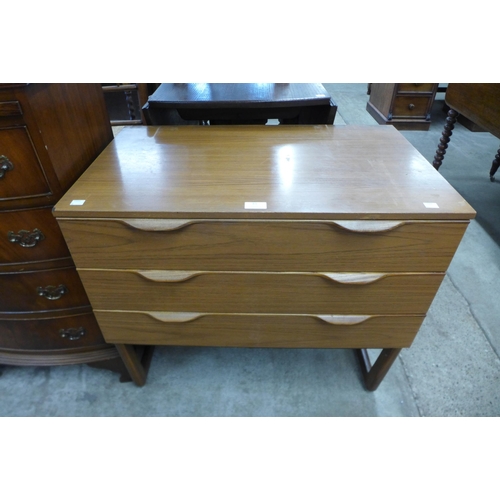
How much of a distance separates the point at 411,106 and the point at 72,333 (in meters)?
→ 2.88

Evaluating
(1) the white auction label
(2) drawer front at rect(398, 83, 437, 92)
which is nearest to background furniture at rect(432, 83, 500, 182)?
(2) drawer front at rect(398, 83, 437, 92)

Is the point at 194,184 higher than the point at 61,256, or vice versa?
the point at 194,184

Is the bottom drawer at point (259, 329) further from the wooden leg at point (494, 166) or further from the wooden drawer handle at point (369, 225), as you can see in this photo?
the wooden leg at point (494, 166)

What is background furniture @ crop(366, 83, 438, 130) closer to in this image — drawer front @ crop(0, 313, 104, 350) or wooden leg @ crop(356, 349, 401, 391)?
wooden leg @ crop(356, 349, 401, 391)

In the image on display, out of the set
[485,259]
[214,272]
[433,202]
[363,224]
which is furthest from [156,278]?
[485,259]

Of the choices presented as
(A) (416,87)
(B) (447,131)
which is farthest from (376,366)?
(A) (416,87)

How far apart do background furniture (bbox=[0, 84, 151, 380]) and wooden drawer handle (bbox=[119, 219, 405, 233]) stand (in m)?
0.23

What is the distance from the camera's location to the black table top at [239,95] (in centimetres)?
116

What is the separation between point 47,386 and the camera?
3.72ft

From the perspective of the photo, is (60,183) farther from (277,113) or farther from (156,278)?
(277,113)

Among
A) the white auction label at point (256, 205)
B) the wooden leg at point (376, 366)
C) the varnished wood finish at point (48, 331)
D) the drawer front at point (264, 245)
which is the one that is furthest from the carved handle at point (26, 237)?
the wooden leg at point (376, 366)

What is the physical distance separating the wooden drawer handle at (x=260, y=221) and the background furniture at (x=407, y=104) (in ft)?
8.08

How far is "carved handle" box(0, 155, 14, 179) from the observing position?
0.69m

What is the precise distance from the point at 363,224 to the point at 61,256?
701 millimetres
